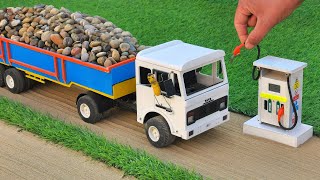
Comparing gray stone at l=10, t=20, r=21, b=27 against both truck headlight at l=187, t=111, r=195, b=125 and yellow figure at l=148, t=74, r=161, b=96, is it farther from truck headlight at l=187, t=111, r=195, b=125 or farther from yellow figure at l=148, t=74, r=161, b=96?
truck headlight at l=187, t=111, r=195, b=125

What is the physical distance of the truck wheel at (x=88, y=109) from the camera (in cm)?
929

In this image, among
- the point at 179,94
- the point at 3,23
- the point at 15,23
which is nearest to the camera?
the point at 179,94

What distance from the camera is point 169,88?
8195mm

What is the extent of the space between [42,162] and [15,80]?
2.76 metres

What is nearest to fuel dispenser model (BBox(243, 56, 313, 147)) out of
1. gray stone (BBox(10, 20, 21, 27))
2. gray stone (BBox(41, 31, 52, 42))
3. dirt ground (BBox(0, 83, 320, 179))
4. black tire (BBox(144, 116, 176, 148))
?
dirt ground (BBox(0, 83, 320, 179))

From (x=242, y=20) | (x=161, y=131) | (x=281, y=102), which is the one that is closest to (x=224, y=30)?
(x=281, y=102)

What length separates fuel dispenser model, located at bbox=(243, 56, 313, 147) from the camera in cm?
853

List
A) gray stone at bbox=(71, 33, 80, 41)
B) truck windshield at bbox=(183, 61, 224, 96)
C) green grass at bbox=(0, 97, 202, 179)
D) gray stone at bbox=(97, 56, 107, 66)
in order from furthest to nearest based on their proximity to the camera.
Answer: gray stone at bbox=(71, 33, 80, 41) < gray stone at bbox=(97, 56, 107, 66) < truck windshield at bbox=(183, 61, 224, 96) < green grass at bbox=(0, 97, 202, 179)

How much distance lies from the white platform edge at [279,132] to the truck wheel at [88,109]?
2417 millimetres

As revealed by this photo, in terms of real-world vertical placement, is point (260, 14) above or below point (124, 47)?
above

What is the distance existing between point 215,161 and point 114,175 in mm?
1496

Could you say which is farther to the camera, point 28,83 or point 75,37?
point 28,83

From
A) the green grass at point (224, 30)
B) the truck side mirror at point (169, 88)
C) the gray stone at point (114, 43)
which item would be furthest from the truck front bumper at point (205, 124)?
the gray stone at point (114, 43)

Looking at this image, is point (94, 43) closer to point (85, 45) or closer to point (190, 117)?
point (85, 45)
